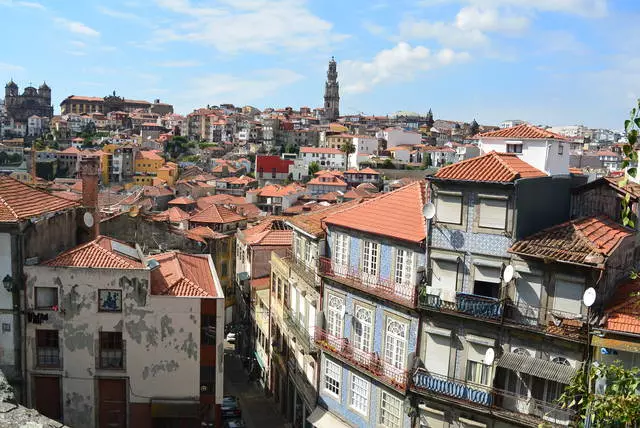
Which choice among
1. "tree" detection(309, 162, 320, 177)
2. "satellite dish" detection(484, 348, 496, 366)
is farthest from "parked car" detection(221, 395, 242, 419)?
"tree" detection(309, 162, 320, 177)

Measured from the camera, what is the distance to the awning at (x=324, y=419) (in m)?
26.0

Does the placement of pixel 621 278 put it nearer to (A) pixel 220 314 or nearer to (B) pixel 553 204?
(B) pixel 553 204

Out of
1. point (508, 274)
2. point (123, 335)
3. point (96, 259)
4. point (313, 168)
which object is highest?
point (508, 274)

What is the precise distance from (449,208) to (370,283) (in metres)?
4.96

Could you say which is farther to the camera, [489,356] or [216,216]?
[216,216]

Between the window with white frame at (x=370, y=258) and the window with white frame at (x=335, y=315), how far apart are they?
7.17ft

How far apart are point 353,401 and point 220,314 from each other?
7059mm

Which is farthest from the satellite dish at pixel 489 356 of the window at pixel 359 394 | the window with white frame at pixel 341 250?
the window with white frame at pixel 341 250

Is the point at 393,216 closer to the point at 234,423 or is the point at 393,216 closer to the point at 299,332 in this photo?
the point at 299,332

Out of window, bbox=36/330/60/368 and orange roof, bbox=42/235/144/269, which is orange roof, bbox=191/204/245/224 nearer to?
orange roof, bbox=42/235/144/269

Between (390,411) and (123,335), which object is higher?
(123,335)

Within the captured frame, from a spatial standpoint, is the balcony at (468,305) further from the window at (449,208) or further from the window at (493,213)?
the window at (449,208)

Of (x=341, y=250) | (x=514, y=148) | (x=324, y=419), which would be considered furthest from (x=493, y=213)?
(x=324, y=419)

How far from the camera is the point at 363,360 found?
24734 mm
